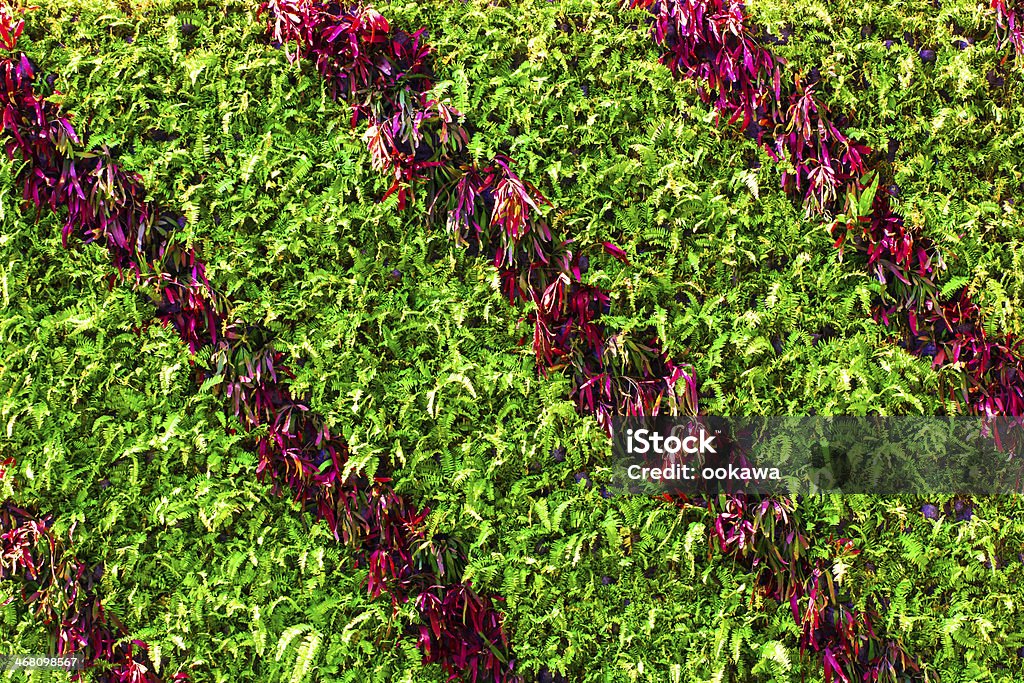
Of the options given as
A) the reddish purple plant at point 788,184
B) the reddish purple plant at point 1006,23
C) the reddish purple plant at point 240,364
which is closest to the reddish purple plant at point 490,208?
the reddish purple plant at point 240,364

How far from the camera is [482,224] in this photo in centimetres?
287

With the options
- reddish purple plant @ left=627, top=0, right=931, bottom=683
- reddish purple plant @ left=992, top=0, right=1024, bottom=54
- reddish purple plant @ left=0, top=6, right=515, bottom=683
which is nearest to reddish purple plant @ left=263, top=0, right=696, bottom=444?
reddish purple plant @ left=0, top=6, right=515, bottom=683

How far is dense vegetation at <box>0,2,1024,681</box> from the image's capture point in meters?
2.85

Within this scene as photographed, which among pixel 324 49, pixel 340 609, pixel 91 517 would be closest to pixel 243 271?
pixel 324 49

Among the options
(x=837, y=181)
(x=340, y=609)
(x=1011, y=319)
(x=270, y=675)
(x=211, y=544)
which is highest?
(x=837, y=181)

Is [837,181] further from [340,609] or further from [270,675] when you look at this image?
[270,675]

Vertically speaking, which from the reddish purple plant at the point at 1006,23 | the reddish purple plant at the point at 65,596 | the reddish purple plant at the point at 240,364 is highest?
the reddish purple plant at the point at 1006,23

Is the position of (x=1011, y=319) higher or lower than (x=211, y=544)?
higher

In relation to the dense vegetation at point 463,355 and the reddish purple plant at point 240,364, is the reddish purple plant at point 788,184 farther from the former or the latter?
the reddish purple plant at point 240,364

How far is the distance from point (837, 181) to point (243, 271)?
2.47m

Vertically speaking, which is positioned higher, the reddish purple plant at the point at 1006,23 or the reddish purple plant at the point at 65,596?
the reddish purple plant at the point at 1006,23

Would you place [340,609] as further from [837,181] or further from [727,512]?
[837,181]

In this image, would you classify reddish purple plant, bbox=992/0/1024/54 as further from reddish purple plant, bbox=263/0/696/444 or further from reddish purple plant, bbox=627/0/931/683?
reddish purple plant, bbox=263/0/696/444

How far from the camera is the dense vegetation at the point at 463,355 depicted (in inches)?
112
